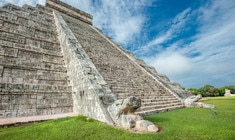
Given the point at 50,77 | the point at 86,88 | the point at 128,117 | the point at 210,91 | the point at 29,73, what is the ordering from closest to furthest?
the point at 128,117 → the point at 86,88 → the point at 29,73 → the point at 50,77 → the point at 210,91

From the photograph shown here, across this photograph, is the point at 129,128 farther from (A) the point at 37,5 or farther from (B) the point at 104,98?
(A) the point at 37,5

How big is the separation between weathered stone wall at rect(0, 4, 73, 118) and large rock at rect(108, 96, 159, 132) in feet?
8.83

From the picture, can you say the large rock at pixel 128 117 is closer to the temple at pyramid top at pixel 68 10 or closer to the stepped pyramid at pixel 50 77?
the stepped pyramid at pixel 50 77

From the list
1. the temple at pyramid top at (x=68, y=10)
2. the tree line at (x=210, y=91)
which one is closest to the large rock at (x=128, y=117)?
the temple at pyramid top at (x=68, y=10)

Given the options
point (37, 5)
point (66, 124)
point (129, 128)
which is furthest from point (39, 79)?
point (37, 5)

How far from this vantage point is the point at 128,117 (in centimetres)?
475

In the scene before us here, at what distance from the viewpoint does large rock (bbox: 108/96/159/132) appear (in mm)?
4535

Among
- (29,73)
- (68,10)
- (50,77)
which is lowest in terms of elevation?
(50,77)

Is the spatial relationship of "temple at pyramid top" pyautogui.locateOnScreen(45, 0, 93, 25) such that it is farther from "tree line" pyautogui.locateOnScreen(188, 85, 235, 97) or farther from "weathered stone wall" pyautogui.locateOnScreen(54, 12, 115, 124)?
"tree line" pyautogui.locateOnScreen(188, 85, 235, 97)

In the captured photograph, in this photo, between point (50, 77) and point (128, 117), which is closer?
point (128, 117)

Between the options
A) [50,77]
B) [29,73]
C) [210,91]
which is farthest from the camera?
[210,91]

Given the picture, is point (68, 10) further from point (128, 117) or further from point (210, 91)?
point (210, 91)

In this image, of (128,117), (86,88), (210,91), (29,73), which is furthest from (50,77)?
(210,91)

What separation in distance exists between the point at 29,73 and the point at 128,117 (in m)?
4.82
